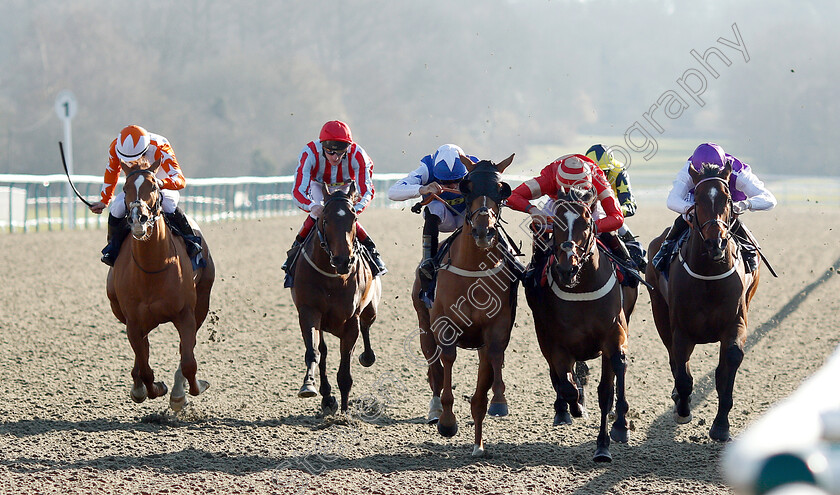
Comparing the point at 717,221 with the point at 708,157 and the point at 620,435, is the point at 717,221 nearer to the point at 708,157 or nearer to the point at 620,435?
the point at 708,157

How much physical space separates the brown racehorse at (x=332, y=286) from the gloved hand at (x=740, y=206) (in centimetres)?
238

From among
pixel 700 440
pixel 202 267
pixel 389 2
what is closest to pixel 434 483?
pixel 700 440

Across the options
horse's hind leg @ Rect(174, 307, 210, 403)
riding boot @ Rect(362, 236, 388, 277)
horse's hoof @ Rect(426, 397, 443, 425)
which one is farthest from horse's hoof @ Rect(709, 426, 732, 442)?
horse's hind leg @ Rect(174, 307, 210, 403)

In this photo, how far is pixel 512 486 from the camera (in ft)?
16.0

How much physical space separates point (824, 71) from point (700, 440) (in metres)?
42.2

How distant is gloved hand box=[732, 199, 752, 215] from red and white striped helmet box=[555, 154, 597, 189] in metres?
1.10

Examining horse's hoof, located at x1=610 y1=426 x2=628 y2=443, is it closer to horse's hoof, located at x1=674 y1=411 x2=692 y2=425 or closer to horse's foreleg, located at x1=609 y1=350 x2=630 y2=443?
horse's foreleg, located at x1=609 y1=350 x2=630 y2=443

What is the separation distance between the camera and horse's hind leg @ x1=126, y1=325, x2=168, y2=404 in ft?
20.6

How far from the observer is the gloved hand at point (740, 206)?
601 cm

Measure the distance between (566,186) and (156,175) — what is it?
9.40 feet

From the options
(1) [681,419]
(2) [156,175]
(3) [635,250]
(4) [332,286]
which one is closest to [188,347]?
(4) [332,286]

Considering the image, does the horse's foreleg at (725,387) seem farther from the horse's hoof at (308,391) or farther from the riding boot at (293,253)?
the riding boot at (293,253)

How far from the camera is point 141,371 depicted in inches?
249

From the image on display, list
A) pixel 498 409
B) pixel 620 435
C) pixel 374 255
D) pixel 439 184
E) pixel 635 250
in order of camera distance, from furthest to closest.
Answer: pixel 374 255, pixel 635 250, pixel 439 184, pixel 498 409, pixel 620 435
